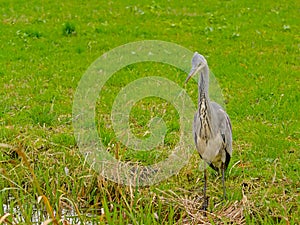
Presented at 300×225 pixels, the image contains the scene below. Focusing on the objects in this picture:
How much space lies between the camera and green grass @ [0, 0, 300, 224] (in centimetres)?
479

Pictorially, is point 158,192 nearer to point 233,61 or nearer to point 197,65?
point 197,65

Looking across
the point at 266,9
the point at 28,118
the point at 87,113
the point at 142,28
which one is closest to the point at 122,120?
the point at 87,113

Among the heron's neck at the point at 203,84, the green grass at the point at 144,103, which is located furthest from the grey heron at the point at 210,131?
the green grass at the point at 144,103

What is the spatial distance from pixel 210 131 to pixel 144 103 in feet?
9.52

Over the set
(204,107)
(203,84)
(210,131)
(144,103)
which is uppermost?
(203,84)

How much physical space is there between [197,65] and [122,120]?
9.32 ft

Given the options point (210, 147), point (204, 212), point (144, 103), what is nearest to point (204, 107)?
point (210, 147)

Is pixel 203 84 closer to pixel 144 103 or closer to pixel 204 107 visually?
pixel 204 107

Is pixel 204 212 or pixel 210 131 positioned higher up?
pixel 210 131

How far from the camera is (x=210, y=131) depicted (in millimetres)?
4516

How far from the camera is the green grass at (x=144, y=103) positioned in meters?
4.79

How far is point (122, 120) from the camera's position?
6750 mm

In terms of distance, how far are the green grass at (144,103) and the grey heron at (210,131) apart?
0.43 metres

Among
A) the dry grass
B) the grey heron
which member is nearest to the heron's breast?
the grey heron
